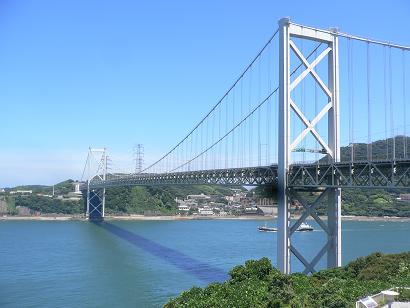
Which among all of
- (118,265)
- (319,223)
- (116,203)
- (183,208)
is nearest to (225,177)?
(319,223)

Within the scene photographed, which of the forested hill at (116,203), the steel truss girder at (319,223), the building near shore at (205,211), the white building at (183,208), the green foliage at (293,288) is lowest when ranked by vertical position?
the building near shore at (205,211)

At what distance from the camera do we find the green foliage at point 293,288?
229 inches

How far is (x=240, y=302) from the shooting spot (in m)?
5.92

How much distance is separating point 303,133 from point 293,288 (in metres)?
2.87

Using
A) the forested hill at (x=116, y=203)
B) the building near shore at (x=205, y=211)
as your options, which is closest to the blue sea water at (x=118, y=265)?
the forested hill at (x=116, y=203)

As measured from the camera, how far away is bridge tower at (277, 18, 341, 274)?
8.48m

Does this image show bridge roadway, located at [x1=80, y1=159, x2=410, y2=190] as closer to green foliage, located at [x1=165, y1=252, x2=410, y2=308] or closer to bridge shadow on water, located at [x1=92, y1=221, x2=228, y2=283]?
green foliage, located at [x1=165, y1=252, x2=410, y2=308]

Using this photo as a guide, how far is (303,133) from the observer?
861cm

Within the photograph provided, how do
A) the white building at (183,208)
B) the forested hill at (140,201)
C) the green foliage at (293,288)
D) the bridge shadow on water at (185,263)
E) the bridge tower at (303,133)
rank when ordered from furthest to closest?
1. the white building at (183,208)
2. the forested hill at (140,201)
3. the bridge shadow on water at (185,263)
4. the bridge tower at (303,133)
5. the green foliage at (293,288)

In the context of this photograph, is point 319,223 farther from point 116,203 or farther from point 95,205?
point 116,203

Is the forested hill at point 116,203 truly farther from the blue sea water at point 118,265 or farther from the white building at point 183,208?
the blue sea water at point 118,265

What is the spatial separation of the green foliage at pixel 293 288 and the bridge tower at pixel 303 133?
0.55 meters

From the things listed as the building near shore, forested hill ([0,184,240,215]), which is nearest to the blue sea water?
forested hill ([0,184,240,215])

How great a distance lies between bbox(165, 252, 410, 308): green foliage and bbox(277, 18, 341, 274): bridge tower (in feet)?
1.79
